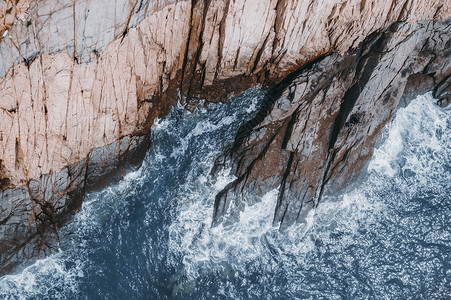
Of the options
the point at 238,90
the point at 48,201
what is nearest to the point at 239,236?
the point at 238,90

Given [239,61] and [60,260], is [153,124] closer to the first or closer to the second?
[239,61]

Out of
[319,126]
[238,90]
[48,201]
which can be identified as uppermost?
[238,90]

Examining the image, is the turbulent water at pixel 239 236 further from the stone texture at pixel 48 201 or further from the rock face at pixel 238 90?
the rock face at pixel 238 90

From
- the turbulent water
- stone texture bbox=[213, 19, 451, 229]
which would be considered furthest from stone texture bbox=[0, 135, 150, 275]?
stone texture bbox=[213, 19, 451, 229]

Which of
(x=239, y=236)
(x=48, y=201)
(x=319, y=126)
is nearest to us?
(x=48, y=201)

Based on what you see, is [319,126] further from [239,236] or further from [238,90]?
[239,236]

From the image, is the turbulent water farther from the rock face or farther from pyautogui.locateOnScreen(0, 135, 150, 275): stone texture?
the rock face

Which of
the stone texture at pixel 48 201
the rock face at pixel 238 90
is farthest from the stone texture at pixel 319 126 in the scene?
the stone texture at pixel 48 201
